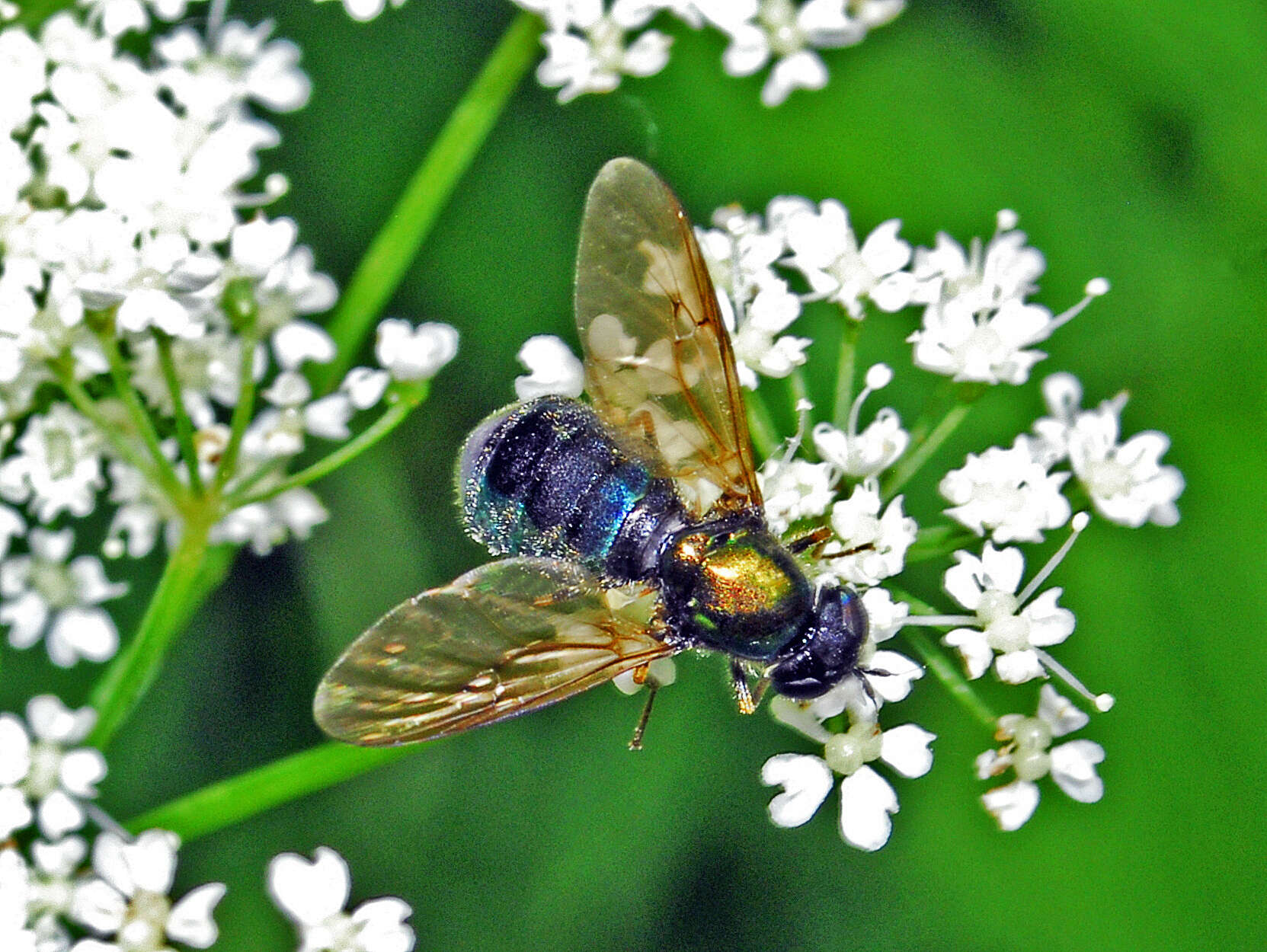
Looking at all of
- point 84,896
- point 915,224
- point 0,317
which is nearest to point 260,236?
point 0,317

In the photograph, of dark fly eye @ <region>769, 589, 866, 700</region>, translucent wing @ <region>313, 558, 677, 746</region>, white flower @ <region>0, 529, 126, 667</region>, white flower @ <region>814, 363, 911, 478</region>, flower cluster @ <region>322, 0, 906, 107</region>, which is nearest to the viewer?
translucent wing @ <region>313, 558, 677, 746</region>

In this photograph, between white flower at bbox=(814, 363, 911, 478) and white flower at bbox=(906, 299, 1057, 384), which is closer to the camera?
white flower at bbox=(814, 363, 911, 478)

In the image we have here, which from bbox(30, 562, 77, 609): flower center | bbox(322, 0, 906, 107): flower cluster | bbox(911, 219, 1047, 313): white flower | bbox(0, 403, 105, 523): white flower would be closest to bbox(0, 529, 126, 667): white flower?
bbox(30, 562, 77, 609): flower center

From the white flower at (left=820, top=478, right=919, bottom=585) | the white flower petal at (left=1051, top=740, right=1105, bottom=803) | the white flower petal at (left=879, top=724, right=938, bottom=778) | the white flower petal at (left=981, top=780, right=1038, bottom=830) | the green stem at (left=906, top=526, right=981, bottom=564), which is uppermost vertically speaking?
the white flower at (left=820, top=478, right=919, bottom=585)

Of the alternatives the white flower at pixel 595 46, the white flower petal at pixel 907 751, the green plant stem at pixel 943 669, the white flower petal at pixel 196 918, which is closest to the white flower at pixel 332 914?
the white flower petal at pixel 196 918

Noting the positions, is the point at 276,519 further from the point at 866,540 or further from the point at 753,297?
the point at 866,540

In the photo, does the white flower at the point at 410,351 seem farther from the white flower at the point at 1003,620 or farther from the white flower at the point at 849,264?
the white flower at the point at 1003,620

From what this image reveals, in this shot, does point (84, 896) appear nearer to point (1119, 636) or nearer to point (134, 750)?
point (134, 750)

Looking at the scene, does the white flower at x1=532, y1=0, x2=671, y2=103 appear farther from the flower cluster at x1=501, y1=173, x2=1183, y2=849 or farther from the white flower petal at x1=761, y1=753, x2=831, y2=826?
the white flower petal at x1=761, y1=753, x2=831, y2=826
